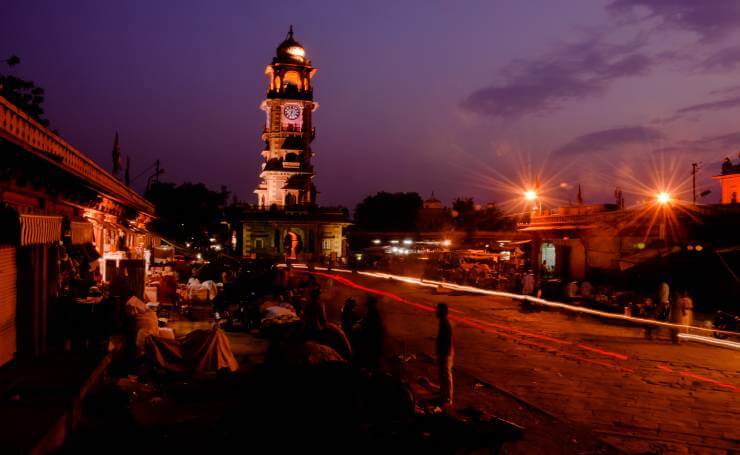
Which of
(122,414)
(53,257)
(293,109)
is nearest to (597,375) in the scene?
(122,414)

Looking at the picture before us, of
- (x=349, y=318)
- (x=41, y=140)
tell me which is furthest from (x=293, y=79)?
(x=41, y=140)

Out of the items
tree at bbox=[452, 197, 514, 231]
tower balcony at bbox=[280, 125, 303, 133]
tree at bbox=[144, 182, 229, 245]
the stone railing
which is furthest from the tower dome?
the stone railing

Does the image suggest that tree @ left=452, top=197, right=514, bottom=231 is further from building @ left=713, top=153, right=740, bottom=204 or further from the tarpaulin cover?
the tarpaulin cover

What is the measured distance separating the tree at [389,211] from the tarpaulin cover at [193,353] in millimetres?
85607

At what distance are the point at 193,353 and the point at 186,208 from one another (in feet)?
168

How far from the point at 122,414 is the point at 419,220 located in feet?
285

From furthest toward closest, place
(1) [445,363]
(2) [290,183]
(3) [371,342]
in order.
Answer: (2) [290,183]
(3) [371,342]
(1) [445,363]

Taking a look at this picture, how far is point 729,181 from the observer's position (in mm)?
36062

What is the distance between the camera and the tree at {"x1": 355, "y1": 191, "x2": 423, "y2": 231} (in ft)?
320

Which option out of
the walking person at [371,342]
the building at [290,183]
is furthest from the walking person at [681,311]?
the building at [290,183]

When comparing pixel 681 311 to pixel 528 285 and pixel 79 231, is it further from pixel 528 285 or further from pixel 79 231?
pixel 79 231

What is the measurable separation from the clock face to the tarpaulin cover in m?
57.8

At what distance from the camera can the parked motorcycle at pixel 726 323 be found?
15.6m

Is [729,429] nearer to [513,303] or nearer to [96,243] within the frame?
[96,243]
